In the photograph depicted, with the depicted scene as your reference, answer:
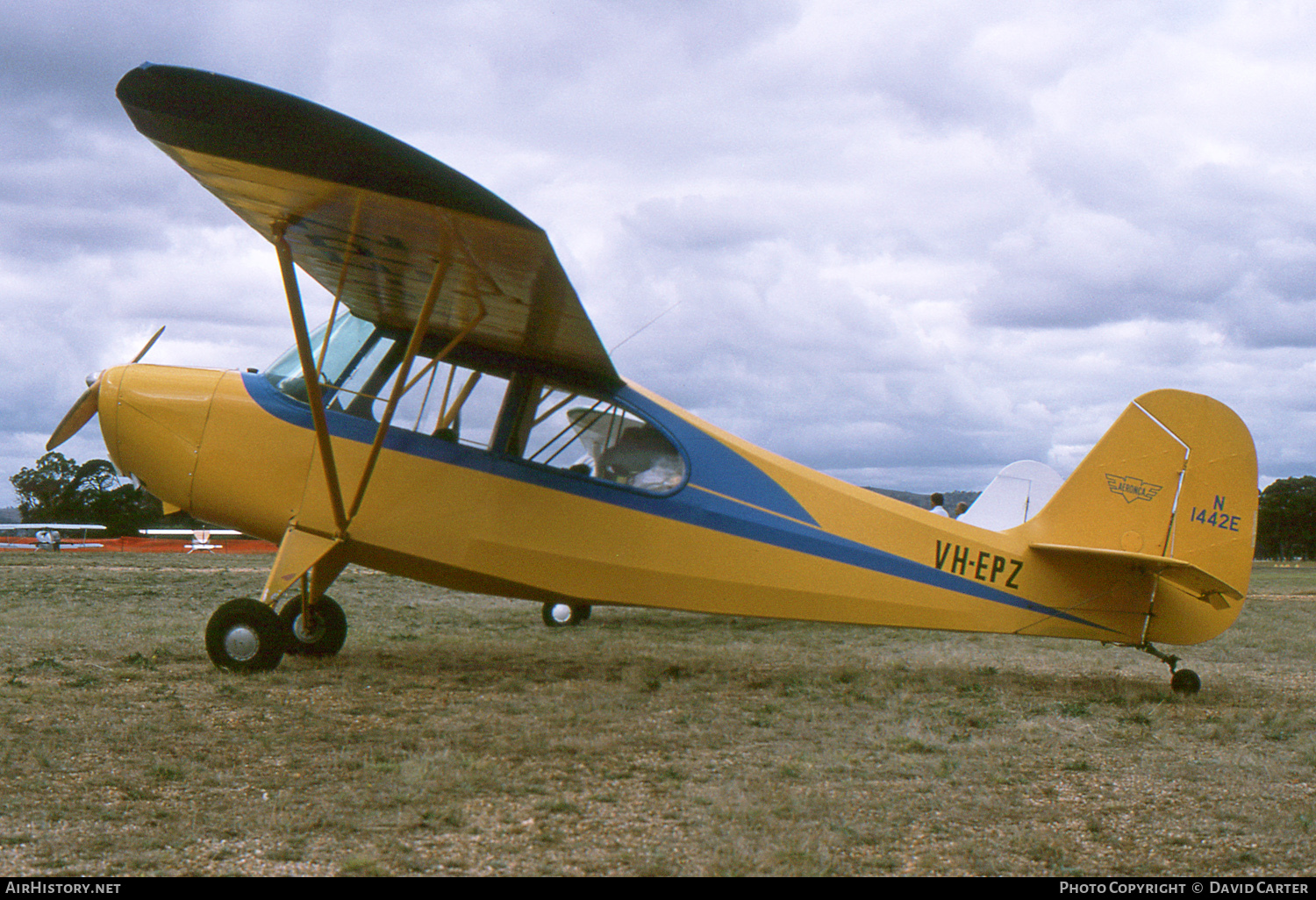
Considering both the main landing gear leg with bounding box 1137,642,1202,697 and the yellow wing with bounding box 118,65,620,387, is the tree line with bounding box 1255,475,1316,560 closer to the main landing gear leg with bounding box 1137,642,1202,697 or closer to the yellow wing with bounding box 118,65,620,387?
the main landing gear leg with bounding box 1137,642,1202,697

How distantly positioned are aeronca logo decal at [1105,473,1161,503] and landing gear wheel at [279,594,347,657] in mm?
6284

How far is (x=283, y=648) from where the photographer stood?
652cm

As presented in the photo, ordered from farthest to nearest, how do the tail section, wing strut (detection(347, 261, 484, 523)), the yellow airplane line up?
the tail section, the yellow airplane, wing strut (detection(347, 261, 484, 523))

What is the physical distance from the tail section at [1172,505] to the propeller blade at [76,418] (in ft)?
24.3

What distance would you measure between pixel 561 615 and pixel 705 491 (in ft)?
15.8

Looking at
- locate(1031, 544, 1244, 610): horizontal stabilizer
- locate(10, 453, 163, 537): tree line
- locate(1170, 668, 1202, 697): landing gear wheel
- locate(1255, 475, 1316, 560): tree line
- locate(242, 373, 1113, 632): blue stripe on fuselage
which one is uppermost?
locate(1255, 475, 1316, 560): tree line

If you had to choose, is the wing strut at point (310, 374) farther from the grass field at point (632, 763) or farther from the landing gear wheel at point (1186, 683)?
the landing gear wheel at point (1186, 683)

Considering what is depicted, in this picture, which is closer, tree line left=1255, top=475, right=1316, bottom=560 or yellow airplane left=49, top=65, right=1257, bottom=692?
yellow airplane left=49, top=65, right=1257, bottom=692

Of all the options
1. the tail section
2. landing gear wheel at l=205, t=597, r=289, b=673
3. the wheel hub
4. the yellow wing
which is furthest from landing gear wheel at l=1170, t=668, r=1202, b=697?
the wheel hub

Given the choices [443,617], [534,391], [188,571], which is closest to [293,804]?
[534,391]

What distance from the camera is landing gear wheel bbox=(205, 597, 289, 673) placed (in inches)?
251

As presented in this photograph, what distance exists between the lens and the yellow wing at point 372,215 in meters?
4.31

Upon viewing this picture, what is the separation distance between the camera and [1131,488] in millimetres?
7453

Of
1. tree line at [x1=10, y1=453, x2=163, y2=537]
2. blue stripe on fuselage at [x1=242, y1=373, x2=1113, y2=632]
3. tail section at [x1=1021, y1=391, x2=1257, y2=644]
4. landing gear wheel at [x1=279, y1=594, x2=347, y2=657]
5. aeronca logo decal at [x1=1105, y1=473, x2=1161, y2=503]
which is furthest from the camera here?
tree line at [x1=10, y1=453, x2=163, y2=537]
